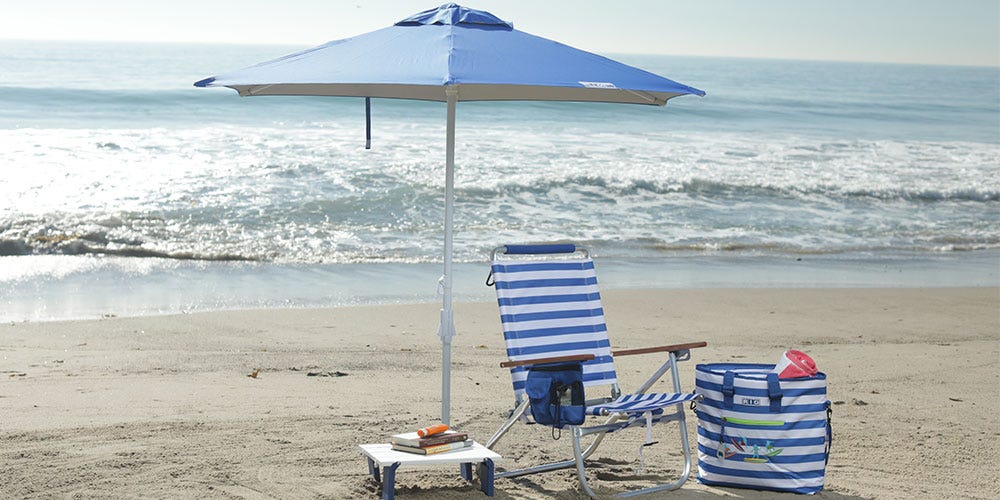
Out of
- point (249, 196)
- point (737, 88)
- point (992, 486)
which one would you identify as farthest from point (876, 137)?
point (992, 486)

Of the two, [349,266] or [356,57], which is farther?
[349,266]

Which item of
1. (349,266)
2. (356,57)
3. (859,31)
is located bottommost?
(349,266)

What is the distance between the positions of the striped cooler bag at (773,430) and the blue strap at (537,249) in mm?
853

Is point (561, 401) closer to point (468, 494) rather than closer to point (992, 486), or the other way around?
point (468, 494)

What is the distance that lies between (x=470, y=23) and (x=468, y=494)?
1.72 meters

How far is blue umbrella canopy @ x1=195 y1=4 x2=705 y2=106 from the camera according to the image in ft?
11.2

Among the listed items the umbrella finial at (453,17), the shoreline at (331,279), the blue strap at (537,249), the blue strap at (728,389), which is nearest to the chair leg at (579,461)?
the blue strap at (728,389)

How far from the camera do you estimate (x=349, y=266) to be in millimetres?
9898

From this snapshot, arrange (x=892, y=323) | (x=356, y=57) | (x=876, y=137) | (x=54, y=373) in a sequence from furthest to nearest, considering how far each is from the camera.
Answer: (x=876, y=137), (x=892, y=323), (x=54, y=373), (x=356, y=57)

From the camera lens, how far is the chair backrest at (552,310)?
4293mm

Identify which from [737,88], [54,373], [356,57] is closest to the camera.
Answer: [356,57]

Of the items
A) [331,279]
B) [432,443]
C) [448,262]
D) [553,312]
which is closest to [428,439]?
[432,443]

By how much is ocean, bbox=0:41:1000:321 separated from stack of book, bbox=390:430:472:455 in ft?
14.3

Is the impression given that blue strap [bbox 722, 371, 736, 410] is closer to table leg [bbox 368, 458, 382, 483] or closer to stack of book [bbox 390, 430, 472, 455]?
stack of book [bbox 390, 430, 472, 455]
